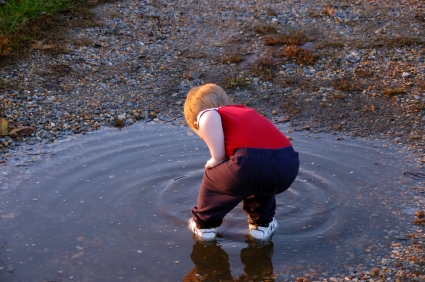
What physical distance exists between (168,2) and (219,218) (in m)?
7.91

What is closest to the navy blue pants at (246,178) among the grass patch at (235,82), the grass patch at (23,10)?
the grass patch at (235,82)

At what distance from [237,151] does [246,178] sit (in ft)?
0.70

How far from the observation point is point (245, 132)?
4.09m

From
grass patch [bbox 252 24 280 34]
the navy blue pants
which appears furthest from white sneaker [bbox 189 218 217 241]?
grass patch [bbox 252 24 280 34]

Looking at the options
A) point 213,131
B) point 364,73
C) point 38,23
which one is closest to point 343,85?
point 364,73

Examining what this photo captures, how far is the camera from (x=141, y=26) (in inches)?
405

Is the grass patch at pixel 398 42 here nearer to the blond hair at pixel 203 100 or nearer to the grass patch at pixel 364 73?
the grass patch at pixel 364 73

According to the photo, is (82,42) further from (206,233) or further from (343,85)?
(206,233)

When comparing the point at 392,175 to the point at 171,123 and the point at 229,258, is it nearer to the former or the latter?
the point at 229,258

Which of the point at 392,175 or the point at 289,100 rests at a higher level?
the point at 289,100

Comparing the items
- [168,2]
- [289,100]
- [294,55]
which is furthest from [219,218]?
[168,2]

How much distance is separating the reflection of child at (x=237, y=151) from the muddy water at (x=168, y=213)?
0.57 meters

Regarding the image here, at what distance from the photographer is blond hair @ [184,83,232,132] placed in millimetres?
4180

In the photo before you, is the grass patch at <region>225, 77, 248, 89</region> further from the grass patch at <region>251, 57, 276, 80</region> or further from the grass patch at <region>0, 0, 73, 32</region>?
the grass patch at <region>0, 0, 73, 32</region>
